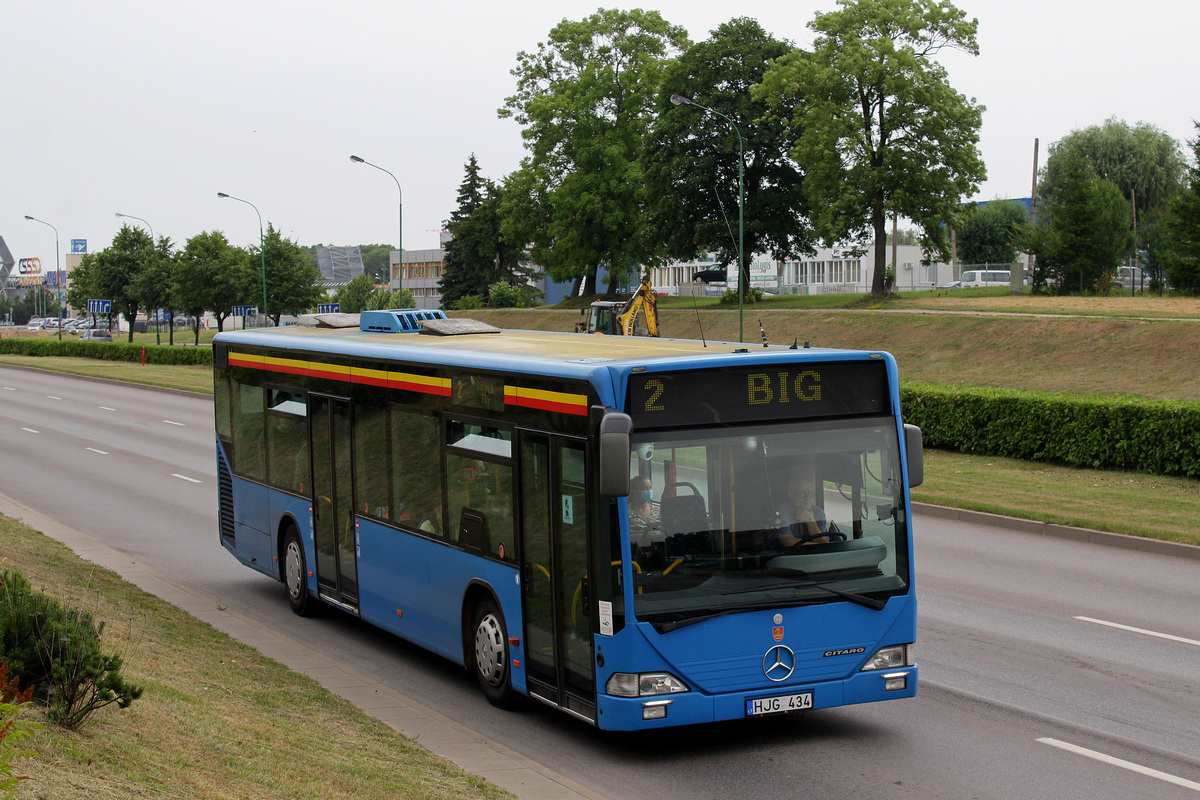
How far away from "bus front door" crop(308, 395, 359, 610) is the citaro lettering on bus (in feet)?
15.4

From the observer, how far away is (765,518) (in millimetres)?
7680

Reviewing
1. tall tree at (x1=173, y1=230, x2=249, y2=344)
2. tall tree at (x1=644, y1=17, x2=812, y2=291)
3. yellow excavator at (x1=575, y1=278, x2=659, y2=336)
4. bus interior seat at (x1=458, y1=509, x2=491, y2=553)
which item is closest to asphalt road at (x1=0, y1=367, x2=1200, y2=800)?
bus interior seat at (x1=458, y1=509, x2=491, y2=553)

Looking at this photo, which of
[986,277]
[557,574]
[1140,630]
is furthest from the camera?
[986,277]

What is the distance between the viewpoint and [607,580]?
7492mm

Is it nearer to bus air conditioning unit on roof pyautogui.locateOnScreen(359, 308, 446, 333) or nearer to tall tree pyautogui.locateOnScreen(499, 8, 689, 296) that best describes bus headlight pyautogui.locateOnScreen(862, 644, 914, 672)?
bus air conditioning unit on roof pyautogui.locateOnScreen(359, 308, 446, 333)

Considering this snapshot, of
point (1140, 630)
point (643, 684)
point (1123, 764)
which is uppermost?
point (643, 684)

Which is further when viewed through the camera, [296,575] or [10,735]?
[296,575]

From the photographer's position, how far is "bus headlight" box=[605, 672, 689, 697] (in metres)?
7.48

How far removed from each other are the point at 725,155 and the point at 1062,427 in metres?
44.4

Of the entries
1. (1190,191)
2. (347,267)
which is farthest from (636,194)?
(347,267)

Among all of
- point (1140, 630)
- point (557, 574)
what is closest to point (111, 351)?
point (1140, 630)

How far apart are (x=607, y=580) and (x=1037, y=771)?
294cm

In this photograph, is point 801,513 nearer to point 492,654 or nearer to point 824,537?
point 824,537

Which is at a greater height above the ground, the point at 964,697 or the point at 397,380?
the point at 397,380
